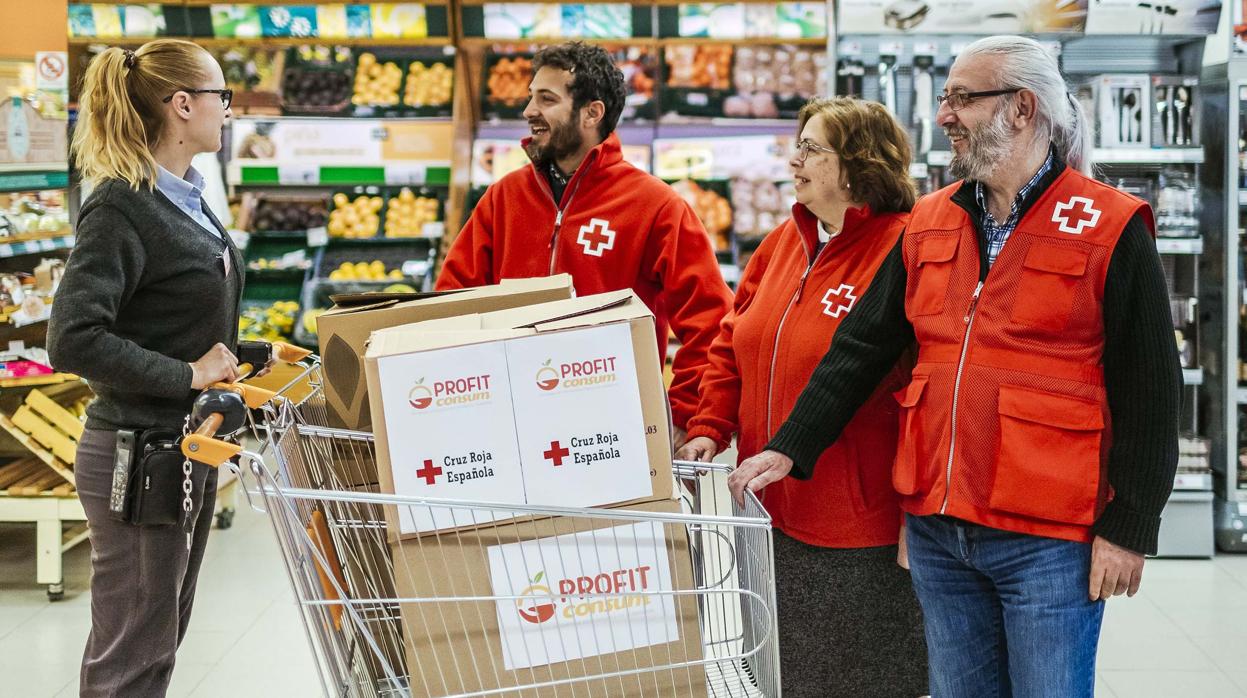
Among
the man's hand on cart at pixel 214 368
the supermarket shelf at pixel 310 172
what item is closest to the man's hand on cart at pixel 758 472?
the man's hand on cart at pixel 214 368

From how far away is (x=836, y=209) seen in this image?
89.2 inches

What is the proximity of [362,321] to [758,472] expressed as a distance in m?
0.73

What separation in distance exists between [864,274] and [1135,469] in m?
0.68

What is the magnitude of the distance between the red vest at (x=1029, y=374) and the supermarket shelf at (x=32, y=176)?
3.62 metres

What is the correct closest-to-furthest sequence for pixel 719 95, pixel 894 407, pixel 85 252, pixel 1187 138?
1. pixel 85 252
2. pixel 894 407
3. pixel 1187 138
4. pixel 719 95

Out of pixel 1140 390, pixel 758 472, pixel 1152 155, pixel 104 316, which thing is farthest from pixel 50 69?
pixel 1152 155

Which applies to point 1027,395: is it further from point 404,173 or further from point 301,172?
point 301,172

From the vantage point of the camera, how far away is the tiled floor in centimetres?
332

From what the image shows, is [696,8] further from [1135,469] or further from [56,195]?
[1135,469]

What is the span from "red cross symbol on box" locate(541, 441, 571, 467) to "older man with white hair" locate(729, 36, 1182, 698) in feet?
1.56

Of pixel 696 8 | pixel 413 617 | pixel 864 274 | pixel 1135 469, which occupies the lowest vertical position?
pixel 413 617

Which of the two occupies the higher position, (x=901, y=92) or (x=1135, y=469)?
(x=901, y=92)

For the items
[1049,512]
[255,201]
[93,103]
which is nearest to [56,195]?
[255,201]

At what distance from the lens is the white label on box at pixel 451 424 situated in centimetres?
152
